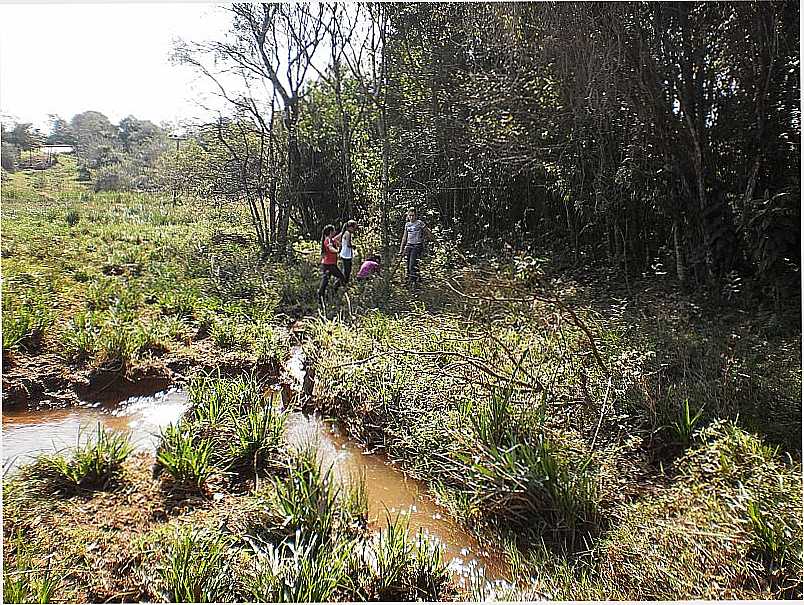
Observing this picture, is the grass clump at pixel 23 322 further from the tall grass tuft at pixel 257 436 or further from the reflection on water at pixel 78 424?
the tall grass tuft at pixel 257 436

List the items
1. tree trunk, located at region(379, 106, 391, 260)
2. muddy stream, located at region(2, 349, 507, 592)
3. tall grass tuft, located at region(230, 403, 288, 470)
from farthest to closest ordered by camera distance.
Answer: tree trunk, located at region(379, 106, 391, 260) → tall grass tuft, located at region(230, 403, 288, 470) → muddy stream, located at region(2, 349, 507, 592)

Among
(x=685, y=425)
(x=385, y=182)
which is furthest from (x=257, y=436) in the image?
(x=685, y=425)

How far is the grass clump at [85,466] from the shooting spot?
5.82 feet

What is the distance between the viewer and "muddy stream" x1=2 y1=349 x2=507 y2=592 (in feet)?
5.79

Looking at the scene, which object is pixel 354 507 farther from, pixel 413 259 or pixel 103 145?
pixel 103 145

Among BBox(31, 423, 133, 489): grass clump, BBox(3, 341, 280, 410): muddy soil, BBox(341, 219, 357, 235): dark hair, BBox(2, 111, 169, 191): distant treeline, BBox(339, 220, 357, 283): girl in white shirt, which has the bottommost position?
BBox(31, 423, 133, 489): grass clump

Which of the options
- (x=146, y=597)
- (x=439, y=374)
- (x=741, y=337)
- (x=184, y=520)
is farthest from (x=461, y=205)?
(x=146, y=597)

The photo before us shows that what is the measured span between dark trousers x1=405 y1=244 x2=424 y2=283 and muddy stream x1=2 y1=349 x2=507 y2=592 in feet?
2.19

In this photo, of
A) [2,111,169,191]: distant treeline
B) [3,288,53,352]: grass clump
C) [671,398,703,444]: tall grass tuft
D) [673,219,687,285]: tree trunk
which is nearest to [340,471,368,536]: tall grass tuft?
[671,398,703,444]: tall grass tuft

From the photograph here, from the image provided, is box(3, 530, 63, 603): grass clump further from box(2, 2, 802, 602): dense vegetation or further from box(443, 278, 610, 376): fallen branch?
box(443, 278, 610, 376): fallen branch

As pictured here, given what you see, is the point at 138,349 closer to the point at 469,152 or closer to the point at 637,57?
the point at 469,152

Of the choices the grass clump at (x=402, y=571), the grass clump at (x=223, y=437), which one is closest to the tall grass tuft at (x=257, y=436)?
the grass clump at (x=223, y=437)

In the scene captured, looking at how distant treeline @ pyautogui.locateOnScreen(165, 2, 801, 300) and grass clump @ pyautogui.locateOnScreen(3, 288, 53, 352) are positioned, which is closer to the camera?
grass clump @ pyautogui.locateOnScreen(3, 288, 53, 352)

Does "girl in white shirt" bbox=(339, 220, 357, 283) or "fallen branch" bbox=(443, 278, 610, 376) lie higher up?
"girl in white shirt" bbox=(339, 220, 357, 283)
